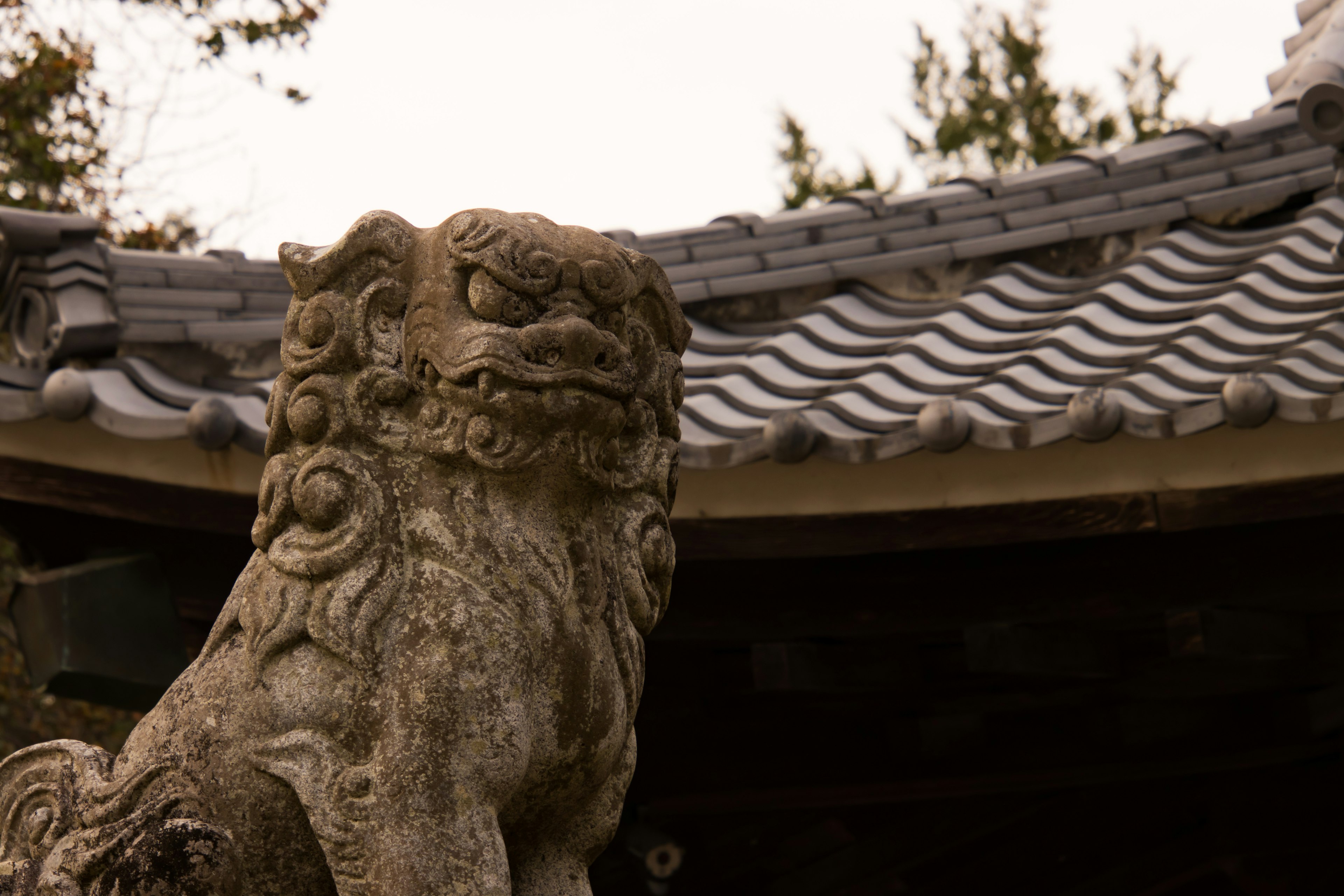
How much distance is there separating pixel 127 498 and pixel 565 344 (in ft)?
5.33

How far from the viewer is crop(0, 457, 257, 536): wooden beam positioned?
292 centimetres

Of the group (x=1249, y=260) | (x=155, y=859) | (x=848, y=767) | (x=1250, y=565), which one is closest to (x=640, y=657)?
(x=155, y=859)

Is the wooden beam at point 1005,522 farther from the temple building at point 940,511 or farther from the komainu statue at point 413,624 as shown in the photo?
the komainu statue at point 413,624

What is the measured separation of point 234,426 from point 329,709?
1222mm

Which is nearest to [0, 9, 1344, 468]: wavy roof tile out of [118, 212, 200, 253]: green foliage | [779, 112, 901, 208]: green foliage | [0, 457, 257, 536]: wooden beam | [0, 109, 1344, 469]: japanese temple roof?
[0, 109, 1344, 469]: japanese temple roof

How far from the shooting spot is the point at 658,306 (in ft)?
6.33

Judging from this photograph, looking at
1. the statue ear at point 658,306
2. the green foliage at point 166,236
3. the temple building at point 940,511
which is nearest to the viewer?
the statue ear at point 658,306

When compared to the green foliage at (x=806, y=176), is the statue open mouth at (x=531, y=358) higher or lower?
lower

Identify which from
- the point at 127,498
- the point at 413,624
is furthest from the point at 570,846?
the point at 127,498

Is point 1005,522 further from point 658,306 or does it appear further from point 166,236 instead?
point 166,236

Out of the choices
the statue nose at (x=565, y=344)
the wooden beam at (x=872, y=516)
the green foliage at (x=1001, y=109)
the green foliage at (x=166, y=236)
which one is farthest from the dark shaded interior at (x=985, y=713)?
the green foliage at (x=1001, y=109)

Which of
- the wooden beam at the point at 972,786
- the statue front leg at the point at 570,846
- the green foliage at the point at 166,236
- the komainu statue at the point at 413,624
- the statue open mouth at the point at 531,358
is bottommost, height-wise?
the wooden beam at the point at 972,786

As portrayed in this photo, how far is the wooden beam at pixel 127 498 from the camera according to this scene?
2.92 metres

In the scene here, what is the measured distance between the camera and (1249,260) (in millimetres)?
3760
